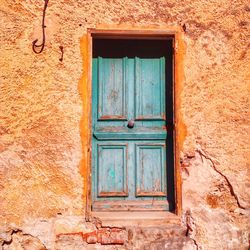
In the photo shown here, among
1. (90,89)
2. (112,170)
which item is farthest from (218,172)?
(90,89)

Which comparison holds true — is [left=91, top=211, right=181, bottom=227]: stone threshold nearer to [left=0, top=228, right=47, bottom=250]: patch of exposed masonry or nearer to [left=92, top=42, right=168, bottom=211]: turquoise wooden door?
[left=92, top=42, right=168, bottom=211]: turquoise wooden door

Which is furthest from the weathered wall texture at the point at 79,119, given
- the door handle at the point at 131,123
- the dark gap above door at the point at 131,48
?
the door handle at the point at 131,123

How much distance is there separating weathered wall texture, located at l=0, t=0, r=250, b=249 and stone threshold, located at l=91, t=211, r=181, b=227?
8 cm

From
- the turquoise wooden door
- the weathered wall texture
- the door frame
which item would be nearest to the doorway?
the turquoise wooden door

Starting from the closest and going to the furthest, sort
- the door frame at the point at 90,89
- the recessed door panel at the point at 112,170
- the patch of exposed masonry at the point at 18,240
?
the patch of exposed masonry at the point at 18,240 → the door frame at the point at 90,89 → the recessed door panel at the point at 112,170

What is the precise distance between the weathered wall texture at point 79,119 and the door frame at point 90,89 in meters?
0.05

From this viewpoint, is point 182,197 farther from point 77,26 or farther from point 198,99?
point 77,26

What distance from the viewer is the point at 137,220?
421 centimetres

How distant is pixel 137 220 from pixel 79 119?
1153 millimetres

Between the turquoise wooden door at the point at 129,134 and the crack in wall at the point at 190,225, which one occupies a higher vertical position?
the turquoise wooden door at the point at 129,134

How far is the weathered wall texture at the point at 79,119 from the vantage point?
4164 millimetres

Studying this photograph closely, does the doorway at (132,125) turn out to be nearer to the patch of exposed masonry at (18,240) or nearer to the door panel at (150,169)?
the door panel at (150,169)

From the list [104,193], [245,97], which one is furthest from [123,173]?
[245,97]

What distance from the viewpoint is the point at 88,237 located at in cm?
418
